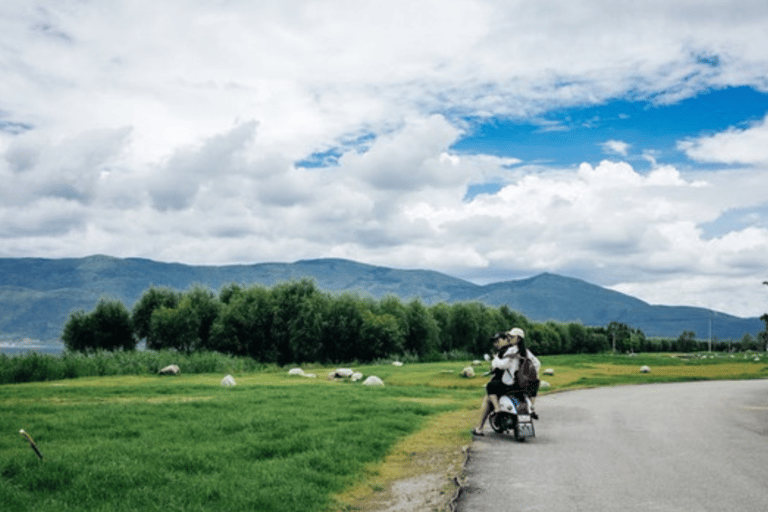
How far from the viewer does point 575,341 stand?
159125mm

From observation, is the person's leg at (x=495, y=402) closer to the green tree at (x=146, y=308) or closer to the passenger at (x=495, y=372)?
the passenger at (x=495, y=372)

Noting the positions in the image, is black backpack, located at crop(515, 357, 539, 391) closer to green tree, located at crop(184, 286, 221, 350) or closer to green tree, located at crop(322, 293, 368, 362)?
green tree, located at crop(322, 293, 368, 362)

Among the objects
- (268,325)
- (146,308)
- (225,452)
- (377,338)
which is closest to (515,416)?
(225,452)

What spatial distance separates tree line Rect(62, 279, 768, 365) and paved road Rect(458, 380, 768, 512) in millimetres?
52002

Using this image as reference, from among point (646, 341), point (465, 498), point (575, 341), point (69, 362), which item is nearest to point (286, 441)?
point (465, 498)

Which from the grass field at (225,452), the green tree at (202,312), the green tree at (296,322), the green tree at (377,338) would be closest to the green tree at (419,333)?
the green tree at (377,338)

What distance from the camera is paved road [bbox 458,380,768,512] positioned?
9.77m

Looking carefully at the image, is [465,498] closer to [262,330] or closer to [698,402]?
[698,402]

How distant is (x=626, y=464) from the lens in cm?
1273

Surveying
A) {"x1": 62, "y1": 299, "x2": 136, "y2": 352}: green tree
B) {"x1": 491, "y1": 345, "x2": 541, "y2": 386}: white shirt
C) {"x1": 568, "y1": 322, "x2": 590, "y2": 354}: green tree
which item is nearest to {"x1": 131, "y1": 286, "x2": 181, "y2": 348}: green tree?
{"x1": 62, "y1": 299, "x2": 136, "y2": 352}: green tree

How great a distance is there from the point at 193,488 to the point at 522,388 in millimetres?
8808

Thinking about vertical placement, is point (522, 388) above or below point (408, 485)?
above

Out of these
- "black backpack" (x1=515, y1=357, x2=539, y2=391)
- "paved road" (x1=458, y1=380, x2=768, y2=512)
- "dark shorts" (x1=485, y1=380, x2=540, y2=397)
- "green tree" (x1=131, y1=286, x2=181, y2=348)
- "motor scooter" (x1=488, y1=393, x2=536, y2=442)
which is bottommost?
"paved road" (x1=458, y1=380, x2=768, y2=512)

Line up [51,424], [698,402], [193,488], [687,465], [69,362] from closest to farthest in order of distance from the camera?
1. [193,488]
2. [687,465]
3. [51,424]
4. [698,402]
5. [69,362]
